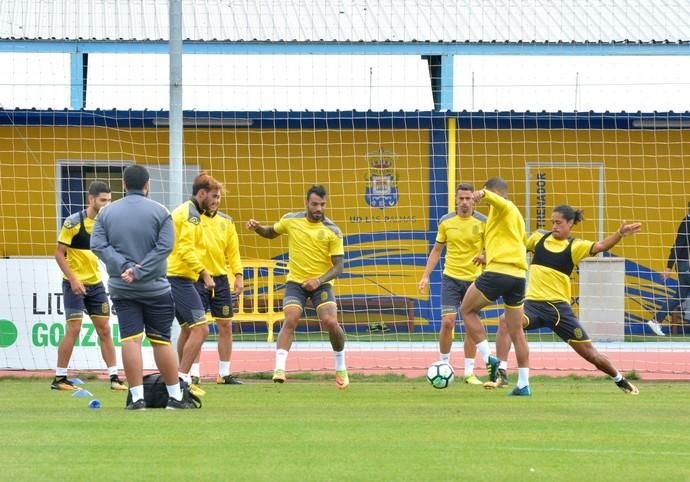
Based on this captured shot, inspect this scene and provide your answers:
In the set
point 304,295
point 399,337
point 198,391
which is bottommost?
point 399,337

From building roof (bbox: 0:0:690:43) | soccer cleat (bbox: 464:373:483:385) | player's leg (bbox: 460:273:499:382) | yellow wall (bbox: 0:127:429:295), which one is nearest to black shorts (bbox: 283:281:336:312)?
player's leg (bbox: 460:273:499:382)

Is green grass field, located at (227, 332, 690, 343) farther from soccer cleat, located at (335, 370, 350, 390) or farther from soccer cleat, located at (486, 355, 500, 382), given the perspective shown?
soccer cleat, located at (486, 355, 500, 382)

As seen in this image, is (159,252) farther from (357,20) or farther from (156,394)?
(357,20)

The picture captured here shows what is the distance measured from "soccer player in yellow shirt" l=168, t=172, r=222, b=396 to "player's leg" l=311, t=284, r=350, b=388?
136 centimetres

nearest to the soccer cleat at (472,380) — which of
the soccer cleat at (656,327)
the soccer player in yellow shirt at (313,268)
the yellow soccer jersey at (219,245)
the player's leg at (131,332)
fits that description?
the soccer player in yellow shirt at (313,268)

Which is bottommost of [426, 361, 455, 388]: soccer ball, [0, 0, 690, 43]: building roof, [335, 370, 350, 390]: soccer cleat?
[335, 370, 350, 390]: soccer cleat

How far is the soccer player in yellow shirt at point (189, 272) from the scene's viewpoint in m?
12.8

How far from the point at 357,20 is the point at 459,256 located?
9967 millimetres

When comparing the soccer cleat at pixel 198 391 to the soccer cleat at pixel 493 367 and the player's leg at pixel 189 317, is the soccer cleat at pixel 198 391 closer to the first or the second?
the player's leg at pixel 189 317

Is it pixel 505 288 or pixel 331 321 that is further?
pixel 331 321

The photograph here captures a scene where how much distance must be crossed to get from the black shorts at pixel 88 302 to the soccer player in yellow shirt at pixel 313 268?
5.56 feet

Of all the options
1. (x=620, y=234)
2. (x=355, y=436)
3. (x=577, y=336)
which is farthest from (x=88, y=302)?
(x=620, y=234)

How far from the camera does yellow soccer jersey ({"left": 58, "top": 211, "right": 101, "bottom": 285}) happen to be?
44.7 feet

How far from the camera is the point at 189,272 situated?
1284 cm
